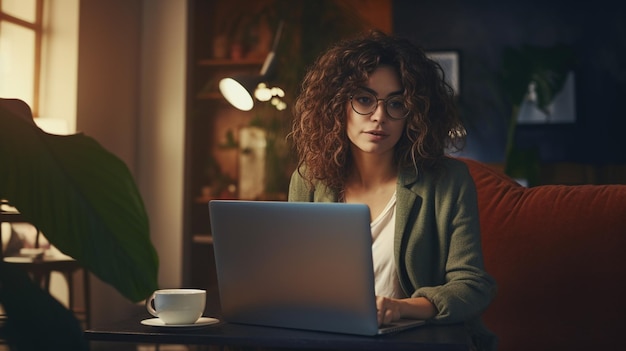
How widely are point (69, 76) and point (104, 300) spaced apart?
1.36 meters

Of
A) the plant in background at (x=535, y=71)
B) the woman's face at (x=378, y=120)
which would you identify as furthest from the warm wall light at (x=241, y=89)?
the plant in background at (x=535, y=71)

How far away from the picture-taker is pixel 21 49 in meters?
4.38

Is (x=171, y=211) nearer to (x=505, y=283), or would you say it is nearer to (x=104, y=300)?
(x=104, y=300)

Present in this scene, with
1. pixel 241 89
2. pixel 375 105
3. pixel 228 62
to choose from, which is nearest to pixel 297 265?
pixel 375 105

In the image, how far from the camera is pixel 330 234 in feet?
4.08

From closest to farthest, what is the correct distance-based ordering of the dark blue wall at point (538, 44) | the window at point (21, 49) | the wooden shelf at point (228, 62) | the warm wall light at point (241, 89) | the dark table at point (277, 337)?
the dark table at point (277, 337), the warm wall light at point (241, 89), the window at point (21, 49), the wooden shelf at point (228, 62), the dark blue wall at point (538, 44)

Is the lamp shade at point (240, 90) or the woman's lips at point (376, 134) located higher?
the lamp shade at point (240, 90)

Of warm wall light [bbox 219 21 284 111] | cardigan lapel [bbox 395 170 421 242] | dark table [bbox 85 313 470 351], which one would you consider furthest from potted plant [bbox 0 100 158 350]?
warm wall light [bbox 219 21 284 111]

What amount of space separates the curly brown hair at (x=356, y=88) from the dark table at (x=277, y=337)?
610 mm

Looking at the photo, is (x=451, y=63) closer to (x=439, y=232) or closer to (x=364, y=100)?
(x=364, y=100)

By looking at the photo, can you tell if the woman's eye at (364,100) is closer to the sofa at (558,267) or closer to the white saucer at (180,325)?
the sofa at (558,267)

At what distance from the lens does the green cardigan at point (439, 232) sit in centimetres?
167

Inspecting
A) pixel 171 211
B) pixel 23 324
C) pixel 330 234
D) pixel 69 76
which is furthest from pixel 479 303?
pixel 171 211

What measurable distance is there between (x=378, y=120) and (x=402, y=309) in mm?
527
